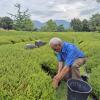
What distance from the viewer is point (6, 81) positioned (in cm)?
523

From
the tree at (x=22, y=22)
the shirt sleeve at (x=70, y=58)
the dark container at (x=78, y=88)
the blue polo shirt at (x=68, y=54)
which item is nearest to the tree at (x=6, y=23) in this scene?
the tree at (x=22, y=22)

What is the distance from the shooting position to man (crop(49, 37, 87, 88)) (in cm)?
712

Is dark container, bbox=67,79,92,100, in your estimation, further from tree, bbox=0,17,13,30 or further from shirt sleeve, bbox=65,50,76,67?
tree, bbox=0,17,13,30

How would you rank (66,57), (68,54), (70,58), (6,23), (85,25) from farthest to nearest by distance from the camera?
(6,23) → (85,25) → (66,57) → (68,54) → (70,58)

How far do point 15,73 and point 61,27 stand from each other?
290 feet

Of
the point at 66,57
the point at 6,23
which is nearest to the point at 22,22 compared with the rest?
the point at 6,23

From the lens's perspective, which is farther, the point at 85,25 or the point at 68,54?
the point at 85,25

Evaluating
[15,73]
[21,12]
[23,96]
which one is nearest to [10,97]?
[23,96]

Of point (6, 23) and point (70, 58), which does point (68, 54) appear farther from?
point (6, 23)

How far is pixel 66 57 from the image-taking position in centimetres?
789

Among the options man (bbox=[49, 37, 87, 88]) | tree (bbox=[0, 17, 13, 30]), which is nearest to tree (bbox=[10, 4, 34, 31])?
tree (bbox=[0, 17, 13, 30])

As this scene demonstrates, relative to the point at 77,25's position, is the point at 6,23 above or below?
above

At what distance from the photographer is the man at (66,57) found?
7.12 m

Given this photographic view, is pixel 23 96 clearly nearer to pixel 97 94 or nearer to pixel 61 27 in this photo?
pixel 97 94
